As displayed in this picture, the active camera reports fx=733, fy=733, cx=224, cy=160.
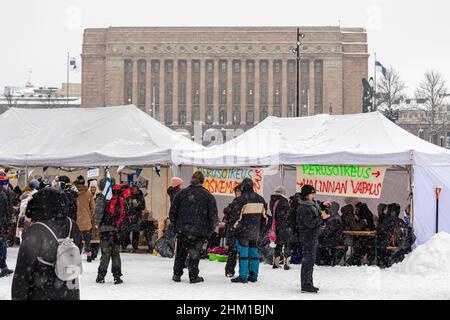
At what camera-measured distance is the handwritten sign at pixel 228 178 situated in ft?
49.9

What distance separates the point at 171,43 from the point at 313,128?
83034 millimetres

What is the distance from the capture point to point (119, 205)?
10133 millimetres

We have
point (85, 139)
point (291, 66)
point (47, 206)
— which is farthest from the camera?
point (291, 66)

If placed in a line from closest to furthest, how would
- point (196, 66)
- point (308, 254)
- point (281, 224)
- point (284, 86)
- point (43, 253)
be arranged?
point (43, 253) → point (308, 254) → point (281, 224) → point (284, 86) → point (196, 66)

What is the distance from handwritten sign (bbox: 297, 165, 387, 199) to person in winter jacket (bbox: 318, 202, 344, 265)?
3.56 ft

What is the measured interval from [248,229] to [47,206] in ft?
19.8

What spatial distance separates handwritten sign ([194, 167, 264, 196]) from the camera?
15211 millimetres

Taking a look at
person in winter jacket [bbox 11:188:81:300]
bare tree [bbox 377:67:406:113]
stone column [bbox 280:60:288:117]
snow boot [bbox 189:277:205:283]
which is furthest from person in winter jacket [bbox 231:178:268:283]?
stone column [bbox 280:60:288:117]

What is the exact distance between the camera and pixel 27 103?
11038cm

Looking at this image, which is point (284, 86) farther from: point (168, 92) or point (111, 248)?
point (111, 248)

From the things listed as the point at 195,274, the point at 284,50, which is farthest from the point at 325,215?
the point at 284,50

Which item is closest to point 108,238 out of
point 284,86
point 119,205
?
point 119,205

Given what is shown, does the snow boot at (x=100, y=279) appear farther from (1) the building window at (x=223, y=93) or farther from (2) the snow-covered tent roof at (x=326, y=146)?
(1) the building window at (x=223, y=93)
